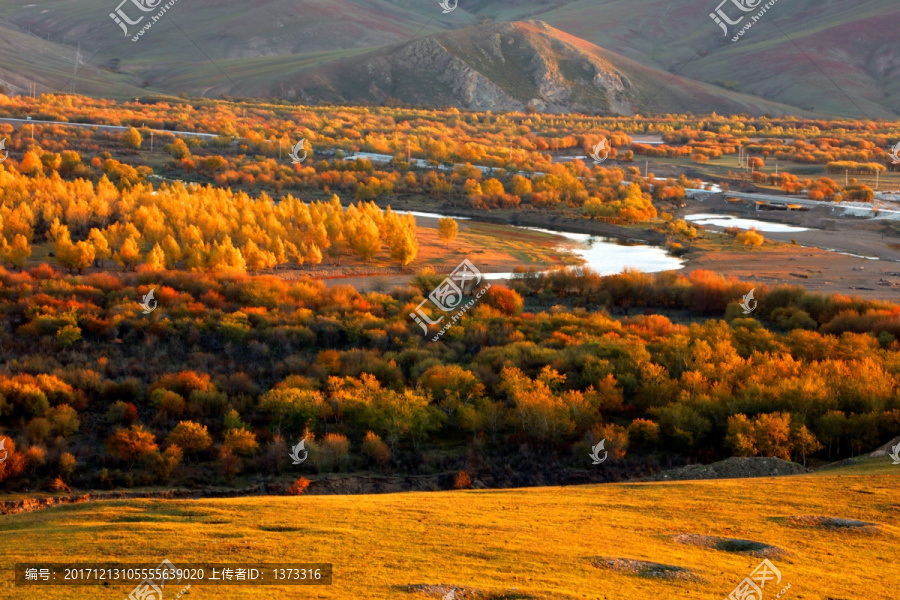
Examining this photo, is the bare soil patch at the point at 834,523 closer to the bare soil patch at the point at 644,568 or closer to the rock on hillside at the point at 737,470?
the bare soil patch at the point at 644,568

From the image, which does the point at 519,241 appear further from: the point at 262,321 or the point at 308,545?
the point at 308,545

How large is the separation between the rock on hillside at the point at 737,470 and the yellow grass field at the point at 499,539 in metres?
3.39

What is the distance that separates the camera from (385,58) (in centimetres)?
17250

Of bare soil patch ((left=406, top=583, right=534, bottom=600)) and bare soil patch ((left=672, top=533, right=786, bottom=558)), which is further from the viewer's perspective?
bare soil patch ((left=672, top=533, right=786, bottom=558))

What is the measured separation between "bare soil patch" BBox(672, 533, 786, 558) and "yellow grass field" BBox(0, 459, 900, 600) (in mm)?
199

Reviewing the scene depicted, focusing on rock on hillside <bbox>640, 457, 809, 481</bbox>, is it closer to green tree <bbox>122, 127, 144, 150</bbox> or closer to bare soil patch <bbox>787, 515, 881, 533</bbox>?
bare soil patch <bbox>787, 515, 881, 533</bbox>

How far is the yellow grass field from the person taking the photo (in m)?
12.5

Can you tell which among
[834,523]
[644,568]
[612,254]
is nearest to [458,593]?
[644,568]

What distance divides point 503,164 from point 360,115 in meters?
50.3

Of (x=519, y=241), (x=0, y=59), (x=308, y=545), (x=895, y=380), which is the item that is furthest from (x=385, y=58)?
(x=308, y=545)

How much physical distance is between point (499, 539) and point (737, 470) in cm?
1117

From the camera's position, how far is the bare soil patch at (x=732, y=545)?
48.0ft

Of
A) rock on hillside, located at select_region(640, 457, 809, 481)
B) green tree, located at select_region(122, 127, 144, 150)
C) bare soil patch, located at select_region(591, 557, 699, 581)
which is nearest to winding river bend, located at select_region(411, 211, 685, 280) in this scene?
rock on hillside, located at select_region(640, 457, 809, 481)

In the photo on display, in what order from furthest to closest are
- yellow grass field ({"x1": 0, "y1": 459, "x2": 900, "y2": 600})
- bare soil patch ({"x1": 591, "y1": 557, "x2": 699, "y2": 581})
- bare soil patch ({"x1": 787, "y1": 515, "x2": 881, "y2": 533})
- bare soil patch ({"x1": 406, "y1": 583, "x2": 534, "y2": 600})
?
bare soil patch ({"x1": 787, "y1": 515, "x2": 881, "y2": 533}) < bare soil patch ({"x1": 591, "y1": 557, "x2": 699, "y2": 581}) < yellow grass field ({"x1": 0, "y1": 459, "x2": 900, "y2": 600}) < bare soil patch ({"x1": 406, "y1": 583, "x2": 534, "y2": 600})
